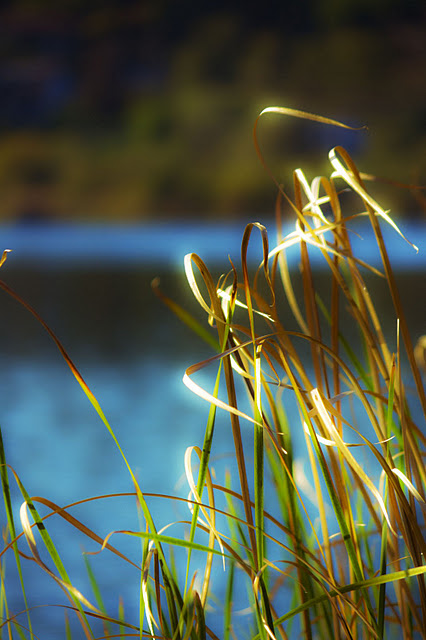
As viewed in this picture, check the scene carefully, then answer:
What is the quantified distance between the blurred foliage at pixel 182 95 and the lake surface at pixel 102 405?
2.62 metres

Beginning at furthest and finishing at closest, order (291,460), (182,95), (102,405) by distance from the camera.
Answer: (182,95) < (102,405) < (291,460)

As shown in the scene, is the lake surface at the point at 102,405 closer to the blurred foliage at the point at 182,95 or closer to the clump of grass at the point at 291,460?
the clump of grass at the point at 291,460

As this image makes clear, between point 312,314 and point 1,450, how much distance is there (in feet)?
0.28

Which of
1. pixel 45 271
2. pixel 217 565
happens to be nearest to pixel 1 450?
pixel 217 565

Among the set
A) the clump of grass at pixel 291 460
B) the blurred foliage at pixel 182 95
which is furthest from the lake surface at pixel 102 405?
the blurred foliage at pixel 182 95

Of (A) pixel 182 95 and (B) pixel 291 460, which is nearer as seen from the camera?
(B) pixel 291 460

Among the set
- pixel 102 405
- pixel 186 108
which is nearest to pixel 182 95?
pixel 186 108

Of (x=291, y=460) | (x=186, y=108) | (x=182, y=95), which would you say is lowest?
(x=291, y=460)

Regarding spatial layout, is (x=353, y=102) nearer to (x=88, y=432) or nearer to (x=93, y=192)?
(x=93, y=192)

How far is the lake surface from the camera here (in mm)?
876

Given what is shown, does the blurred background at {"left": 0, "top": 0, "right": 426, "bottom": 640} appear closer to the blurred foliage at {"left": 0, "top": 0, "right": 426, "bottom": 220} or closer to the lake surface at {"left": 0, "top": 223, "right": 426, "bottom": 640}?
the blurred foliage at {"left": 0, "top": 0, "right": 426, "bottom": 220}

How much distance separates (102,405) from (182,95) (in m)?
7.00

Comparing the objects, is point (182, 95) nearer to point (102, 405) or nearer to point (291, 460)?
point (102, 405)

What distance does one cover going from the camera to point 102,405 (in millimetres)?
1914
